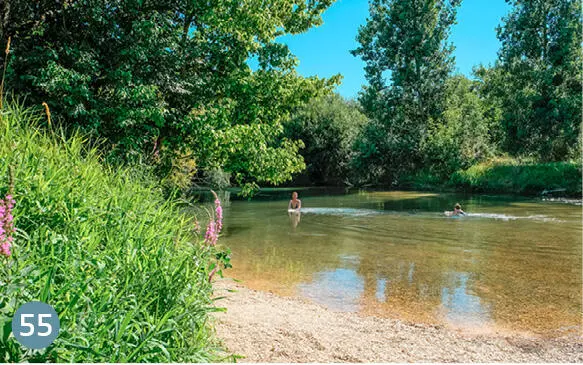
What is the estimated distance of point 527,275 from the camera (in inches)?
439

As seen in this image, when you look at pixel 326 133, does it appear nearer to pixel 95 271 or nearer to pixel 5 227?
pixel 95 271

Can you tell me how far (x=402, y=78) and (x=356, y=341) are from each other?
1834 inches

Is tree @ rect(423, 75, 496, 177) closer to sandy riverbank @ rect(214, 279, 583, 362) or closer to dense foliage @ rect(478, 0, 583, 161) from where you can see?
dense foliage @ rect(478, 0, 583, 161)

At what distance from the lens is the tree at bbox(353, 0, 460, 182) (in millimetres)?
49344

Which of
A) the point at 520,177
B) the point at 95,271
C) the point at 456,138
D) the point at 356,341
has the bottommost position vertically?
the point at 356,341

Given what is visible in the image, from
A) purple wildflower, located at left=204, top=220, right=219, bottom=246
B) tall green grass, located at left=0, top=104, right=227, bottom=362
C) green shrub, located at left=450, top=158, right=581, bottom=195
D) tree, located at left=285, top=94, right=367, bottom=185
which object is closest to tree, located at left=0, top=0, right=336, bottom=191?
tall green grass, located at left=0, top=104, right=227, bottom=362

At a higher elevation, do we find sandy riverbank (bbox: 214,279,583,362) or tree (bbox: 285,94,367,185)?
tree (bbox: 285,94,367,185)

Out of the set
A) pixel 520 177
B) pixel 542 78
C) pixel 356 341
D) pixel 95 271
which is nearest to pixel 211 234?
pixel 95 271

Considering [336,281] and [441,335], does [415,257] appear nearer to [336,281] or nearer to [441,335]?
[336,281]

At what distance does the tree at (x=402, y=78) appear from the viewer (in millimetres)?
49344

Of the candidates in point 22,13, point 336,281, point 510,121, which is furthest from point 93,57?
point 510,121

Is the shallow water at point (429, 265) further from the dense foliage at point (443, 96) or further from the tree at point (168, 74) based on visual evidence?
the dense foliage at point (443, 96)

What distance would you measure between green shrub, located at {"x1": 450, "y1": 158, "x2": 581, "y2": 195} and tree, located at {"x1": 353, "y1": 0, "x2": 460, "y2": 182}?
750 cm

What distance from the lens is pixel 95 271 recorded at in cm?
412
